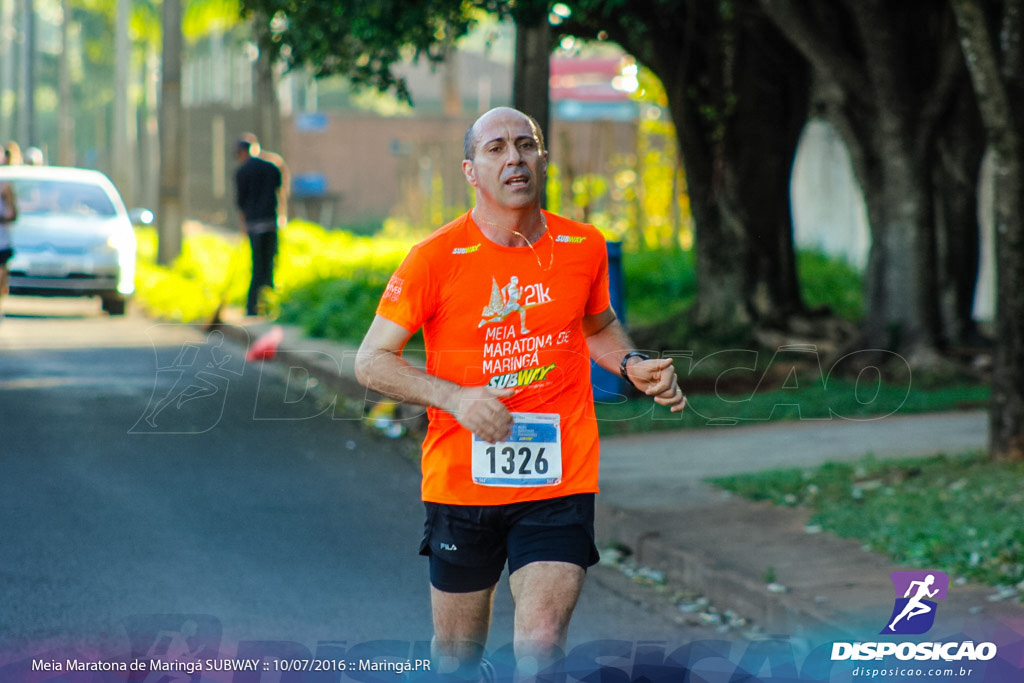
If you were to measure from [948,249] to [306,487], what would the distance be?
800 centimetres

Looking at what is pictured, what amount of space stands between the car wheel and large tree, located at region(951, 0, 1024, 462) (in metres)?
14.3

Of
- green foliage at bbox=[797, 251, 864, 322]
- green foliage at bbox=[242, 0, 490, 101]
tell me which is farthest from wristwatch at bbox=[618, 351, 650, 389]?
green foliage at bbox=[797, 251, 864, 322]

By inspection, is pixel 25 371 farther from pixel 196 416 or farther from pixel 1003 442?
pixel 1003 442

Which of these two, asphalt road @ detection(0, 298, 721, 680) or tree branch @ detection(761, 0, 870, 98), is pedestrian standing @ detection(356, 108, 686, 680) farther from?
tree branch @ detection(761, 0, 870, 98)

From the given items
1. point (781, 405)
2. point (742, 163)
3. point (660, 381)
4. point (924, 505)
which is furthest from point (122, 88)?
point (660, 381)

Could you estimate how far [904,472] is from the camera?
9.34 meters

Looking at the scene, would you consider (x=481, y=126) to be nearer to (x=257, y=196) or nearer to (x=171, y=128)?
(x=257, y=196)

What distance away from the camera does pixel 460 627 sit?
15.4 feet

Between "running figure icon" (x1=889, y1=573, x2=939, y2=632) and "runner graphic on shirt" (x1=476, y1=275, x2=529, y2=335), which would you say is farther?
"running figure icon" (x1=889, y1=573, x2=939, y2=632)

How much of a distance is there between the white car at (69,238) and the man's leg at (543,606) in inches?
660

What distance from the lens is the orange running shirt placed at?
4.48 meters

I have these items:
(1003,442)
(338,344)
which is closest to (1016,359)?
(1003,442)

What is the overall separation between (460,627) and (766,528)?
3911 mm

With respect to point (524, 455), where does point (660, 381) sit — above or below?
above
